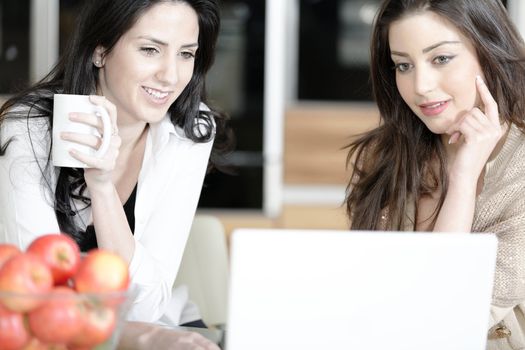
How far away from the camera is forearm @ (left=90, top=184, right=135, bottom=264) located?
1723 millimetres

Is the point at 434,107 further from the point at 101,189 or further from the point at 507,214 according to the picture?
the point at 101,189

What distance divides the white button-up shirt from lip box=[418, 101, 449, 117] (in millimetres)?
535

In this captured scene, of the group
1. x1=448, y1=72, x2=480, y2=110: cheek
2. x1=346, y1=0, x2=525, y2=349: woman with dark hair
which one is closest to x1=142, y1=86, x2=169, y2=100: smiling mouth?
x1=346, y1=0, x2=525, y2=349: woman with dark hair

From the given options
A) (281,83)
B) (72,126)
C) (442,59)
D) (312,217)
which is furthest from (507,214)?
(281,83)

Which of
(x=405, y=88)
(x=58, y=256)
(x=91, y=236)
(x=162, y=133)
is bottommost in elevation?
(x=91, y=236)

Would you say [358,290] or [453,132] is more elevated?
[453,132]

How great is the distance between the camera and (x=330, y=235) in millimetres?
1023

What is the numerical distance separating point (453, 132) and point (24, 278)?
1181 millimetres

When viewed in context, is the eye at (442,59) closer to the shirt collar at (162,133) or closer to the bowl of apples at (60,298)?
the shirt collar at (162,133)

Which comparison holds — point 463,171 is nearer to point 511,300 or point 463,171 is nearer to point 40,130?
point 511,300

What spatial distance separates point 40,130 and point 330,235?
1.05 m

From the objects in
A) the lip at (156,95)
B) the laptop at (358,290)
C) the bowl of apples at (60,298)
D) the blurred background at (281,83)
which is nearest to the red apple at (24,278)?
the bowl of apples at (60,298)

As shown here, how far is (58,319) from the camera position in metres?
0.92

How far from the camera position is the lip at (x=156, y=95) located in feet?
6.34
